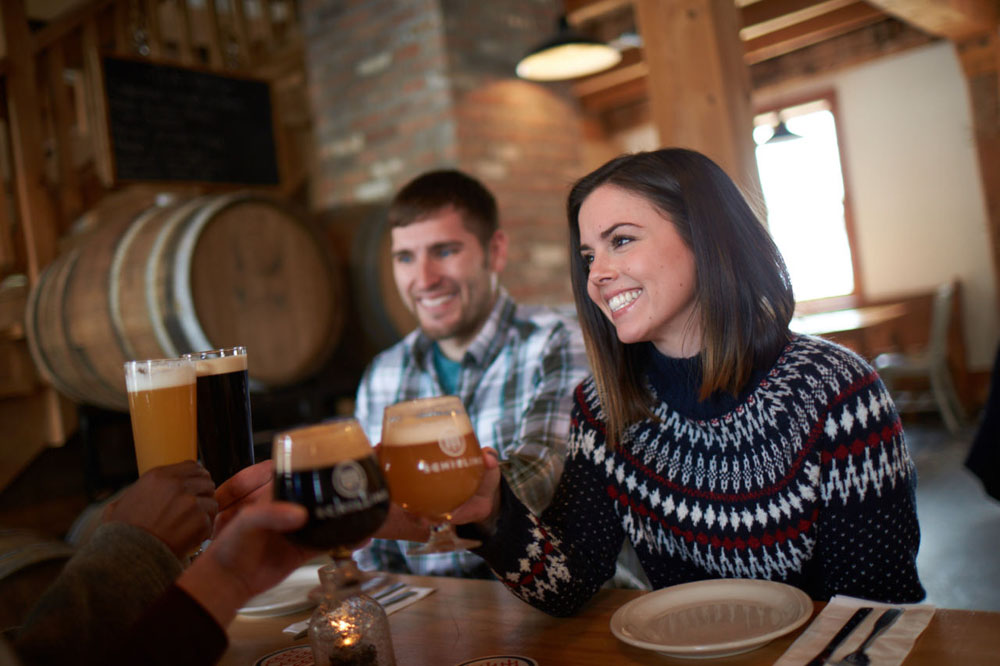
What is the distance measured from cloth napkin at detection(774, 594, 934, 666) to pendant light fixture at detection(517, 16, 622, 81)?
10.2 ft

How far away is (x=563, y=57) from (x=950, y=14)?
10.8ft

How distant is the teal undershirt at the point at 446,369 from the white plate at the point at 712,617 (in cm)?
113

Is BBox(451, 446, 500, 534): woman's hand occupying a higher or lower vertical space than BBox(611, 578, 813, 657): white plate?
higher

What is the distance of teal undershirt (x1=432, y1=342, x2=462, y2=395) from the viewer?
2230 millimetres

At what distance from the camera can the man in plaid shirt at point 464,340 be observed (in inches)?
78.1

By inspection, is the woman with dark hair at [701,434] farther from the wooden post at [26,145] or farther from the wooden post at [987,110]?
the wooden post at [987,110]

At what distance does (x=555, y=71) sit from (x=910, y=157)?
4.49 metres

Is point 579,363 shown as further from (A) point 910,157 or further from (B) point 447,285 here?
(A) point 910,157

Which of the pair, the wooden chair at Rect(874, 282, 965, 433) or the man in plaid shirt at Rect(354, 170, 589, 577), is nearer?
the man in plaid shirt at Rect(354, 170, 589, 577)

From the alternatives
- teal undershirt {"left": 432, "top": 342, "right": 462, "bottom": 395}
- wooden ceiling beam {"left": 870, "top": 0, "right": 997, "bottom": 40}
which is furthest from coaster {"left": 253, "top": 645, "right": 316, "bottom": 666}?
wooden ceiling beam {"left": 870, "top": 0, "right": 997, "bottom": 40}

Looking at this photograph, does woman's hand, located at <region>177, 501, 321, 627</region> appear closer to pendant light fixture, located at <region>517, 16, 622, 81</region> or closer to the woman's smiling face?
the woman's smiling face

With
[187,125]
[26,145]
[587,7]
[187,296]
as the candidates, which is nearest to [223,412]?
[187,296]

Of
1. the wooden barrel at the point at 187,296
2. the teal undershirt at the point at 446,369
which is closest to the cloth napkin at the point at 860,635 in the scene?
the teal undershirt at the point at 446,369

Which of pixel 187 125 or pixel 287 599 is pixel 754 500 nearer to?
pixel 287 599
